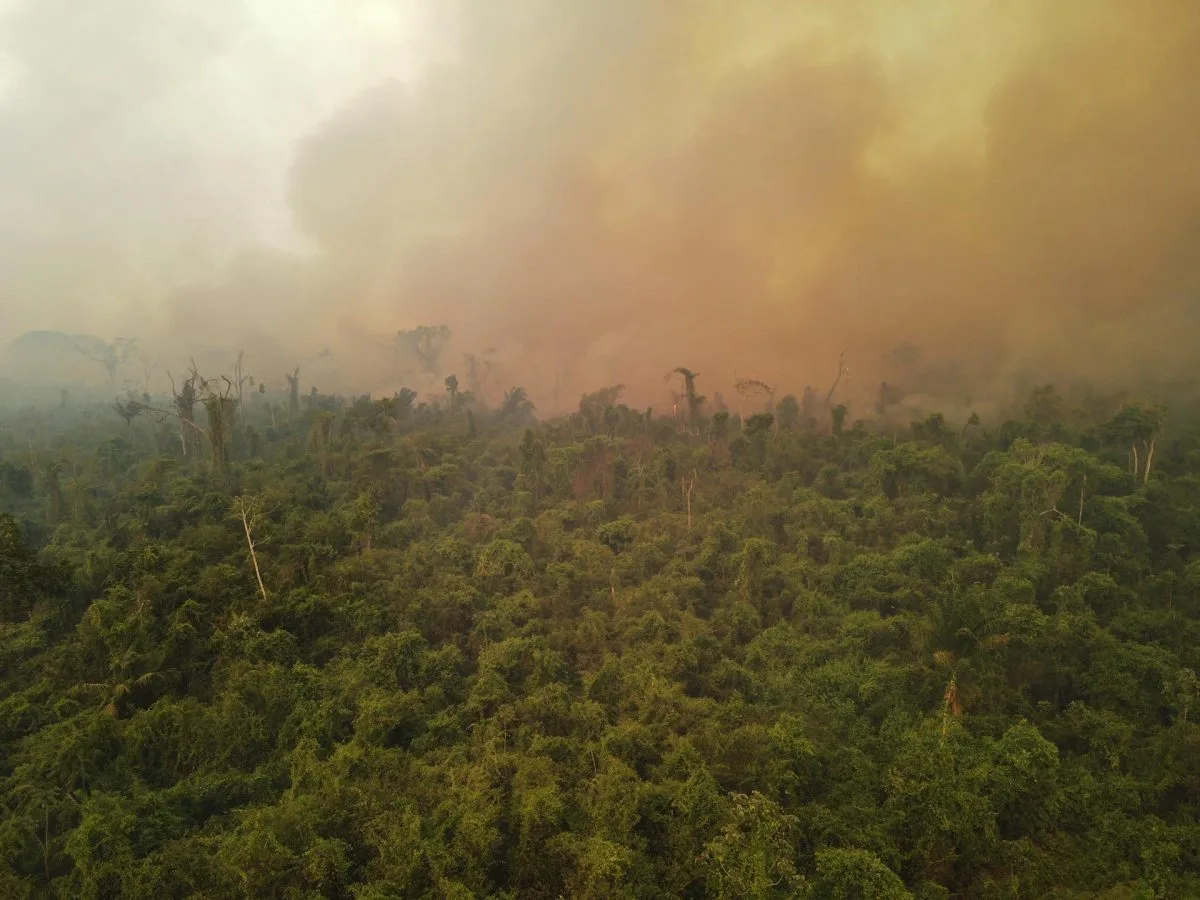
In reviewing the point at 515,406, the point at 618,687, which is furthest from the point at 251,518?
the point at 515,406

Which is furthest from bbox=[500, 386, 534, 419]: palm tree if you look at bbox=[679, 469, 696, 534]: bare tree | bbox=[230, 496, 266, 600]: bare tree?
bbox=[230, 496, 266, 600]: bare tree

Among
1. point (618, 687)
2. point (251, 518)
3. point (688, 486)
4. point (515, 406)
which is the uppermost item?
point (515, 406)

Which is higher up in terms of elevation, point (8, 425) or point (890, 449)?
point (8, 425)

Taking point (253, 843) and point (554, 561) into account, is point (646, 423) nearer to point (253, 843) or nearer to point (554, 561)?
point (554, 561)

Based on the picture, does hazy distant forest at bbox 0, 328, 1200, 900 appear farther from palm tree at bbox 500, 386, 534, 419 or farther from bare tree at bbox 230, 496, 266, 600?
palm tree at bbox 500, 386, 534, 419

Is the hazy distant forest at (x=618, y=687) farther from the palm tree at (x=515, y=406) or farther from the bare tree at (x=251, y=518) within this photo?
the palm tree at (x=515, y=406)

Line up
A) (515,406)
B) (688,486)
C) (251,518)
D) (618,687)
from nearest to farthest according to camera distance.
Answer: (618,687), (251,518), (688,486), (515,406)

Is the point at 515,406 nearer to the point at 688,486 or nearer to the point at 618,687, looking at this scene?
the point at 688,486

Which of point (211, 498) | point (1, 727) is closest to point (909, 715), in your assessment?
point (1, 727)
